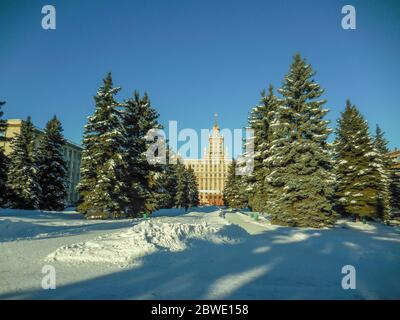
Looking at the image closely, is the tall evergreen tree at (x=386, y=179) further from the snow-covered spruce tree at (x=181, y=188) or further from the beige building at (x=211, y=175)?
the beige building at (x=211, y=175)

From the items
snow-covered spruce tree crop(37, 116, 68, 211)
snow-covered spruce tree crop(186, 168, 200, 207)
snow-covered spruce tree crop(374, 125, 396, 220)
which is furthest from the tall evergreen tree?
snow-covered spruce tree crop(186, 168, 200, 207)

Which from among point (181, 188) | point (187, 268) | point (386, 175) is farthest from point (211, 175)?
point (187, 268)

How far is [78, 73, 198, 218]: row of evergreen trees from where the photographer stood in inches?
978

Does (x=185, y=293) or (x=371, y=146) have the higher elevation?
(x=371, y=146)

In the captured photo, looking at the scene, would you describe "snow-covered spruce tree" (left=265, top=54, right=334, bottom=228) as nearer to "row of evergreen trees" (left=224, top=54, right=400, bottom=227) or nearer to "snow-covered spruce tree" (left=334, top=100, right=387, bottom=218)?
"row of evergreen trees" (left=224, top=54, right=400, bottom=227)

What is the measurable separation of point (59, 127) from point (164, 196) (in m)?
15.3

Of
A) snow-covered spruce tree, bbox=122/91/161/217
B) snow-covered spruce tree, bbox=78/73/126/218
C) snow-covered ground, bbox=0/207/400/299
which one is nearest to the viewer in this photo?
snow-covered ground, bbox=0/207/400/299

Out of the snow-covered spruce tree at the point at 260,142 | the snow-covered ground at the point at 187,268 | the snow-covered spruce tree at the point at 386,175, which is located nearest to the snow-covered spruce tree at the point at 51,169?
the snow-covered spruce tree at the point at 260,142

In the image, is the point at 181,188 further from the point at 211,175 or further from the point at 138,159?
the point at 211,175

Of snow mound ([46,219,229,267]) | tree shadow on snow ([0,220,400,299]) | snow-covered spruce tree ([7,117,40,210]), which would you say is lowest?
tree shadow on snow ([0,220,400,299])

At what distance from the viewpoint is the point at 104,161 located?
26.0 meters

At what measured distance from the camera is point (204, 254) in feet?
31.1
